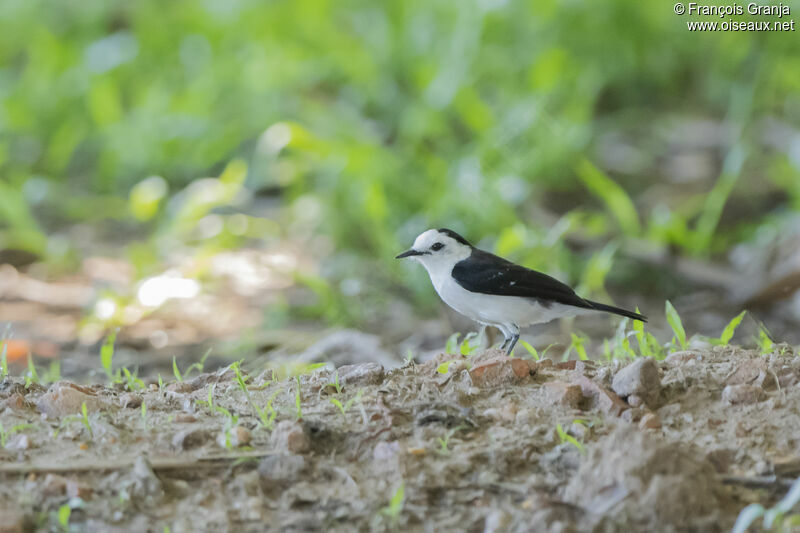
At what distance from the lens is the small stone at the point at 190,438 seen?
2.82 m

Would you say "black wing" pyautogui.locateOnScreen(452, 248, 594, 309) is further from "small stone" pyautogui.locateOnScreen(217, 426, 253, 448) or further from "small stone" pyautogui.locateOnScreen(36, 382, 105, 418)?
"small stone" pyautogui.locateOnScreen(36, 382, 105, 418)

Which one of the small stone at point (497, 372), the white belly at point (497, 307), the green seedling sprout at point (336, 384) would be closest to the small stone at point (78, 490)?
the green seedling sprout at point (336, 384)

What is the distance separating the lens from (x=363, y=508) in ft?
8.35

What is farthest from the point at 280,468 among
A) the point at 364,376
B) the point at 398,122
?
the point at 398,122

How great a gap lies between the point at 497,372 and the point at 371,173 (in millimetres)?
3634

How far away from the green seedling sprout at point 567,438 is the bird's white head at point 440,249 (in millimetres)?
1320

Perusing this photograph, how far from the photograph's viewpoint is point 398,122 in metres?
8.25

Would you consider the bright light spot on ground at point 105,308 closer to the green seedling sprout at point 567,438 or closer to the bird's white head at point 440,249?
the bird's white head at point 440,249

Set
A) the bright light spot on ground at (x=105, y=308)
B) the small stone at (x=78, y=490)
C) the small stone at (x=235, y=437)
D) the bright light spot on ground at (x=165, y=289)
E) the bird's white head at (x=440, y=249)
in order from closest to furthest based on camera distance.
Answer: the small stone at (x=78, y=490)
the small stone at (x=235, y=437)
the bird's white head at (x=440, y=249)
the bright light spot on ground at (x=105, y=308)
the bright light spot on ground at (x=165, y=289)

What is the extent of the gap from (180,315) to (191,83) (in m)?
3.77

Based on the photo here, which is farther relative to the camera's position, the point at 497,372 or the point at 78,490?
the point at 497,372

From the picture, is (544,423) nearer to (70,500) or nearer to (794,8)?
(70,500)

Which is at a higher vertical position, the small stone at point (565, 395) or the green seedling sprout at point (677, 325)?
the green seedling sprout at point (677, 325)

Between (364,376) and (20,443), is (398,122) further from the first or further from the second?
(20,443)
